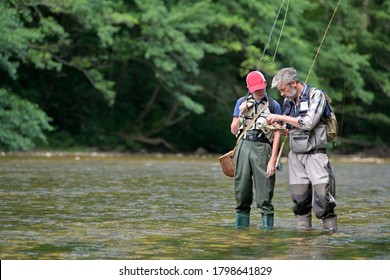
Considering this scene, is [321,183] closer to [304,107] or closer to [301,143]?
[301,143]

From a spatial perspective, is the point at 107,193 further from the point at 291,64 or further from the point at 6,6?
the point at 291,64

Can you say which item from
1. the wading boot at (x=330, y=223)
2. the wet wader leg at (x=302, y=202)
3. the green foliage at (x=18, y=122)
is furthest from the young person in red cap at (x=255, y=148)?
the green foliage at (x=18, y=122)

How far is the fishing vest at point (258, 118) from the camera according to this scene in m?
11.5

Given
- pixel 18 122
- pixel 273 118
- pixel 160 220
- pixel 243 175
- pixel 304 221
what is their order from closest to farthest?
pixel 273 118 → pixel 243 175 → pixel 304 221 → pixel 160 220 → pixel 18 122

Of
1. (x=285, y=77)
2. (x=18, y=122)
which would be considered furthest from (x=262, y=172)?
(x=18, y=122)

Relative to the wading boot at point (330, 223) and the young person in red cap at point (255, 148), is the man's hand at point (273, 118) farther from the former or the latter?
the wading boot at point (330, 223)

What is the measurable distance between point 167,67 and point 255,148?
20648 millimetres

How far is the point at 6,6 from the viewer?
27.0 metres

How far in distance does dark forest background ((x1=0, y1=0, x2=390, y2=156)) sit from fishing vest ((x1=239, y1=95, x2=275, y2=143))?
16.1m

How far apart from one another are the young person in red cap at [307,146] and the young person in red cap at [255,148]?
8.3 inches

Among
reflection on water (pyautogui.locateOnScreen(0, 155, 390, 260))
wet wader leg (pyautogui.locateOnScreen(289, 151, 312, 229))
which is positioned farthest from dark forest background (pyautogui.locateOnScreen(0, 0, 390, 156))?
wet wader leg (pyautogui.locateOnScreen(289, 151, 312, 229))

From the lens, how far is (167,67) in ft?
105

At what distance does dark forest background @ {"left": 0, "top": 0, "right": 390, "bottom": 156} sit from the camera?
30.0 meters

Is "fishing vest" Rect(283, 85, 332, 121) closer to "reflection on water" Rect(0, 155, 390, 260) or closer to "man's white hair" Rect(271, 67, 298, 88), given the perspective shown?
"man's white hair" Rect(271, 67, 298, 88)
